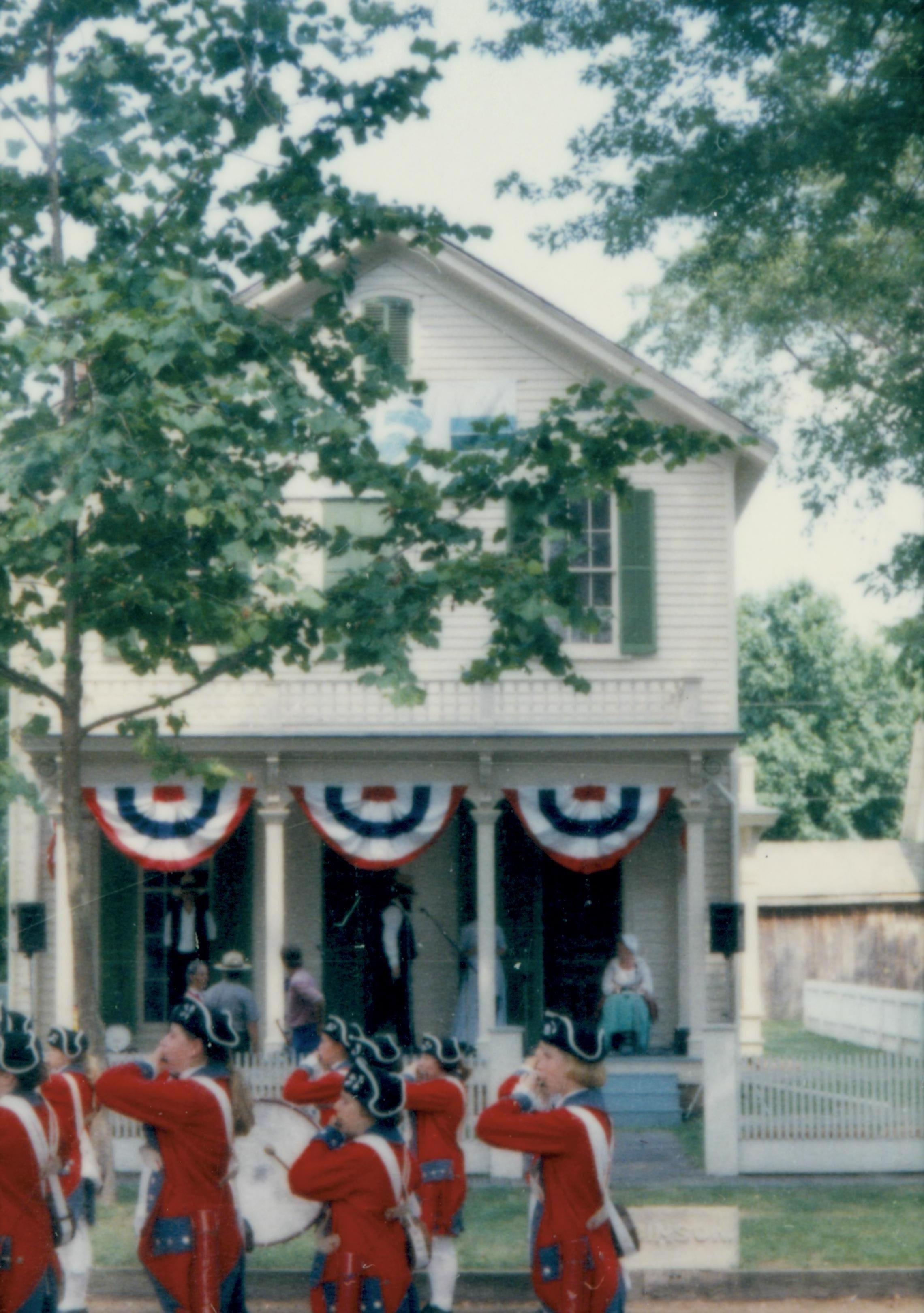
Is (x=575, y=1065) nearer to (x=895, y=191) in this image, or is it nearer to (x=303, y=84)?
(x=303, y=84)

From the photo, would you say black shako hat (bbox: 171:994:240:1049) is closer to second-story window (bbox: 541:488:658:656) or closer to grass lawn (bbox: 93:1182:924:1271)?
grass lawn (bbox: 93:1182:924:1271)

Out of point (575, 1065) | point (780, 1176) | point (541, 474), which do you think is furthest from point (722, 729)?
point (575, 1065)

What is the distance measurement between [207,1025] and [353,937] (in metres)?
14.8

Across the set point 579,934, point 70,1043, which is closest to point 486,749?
point 579,934

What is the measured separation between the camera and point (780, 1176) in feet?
50.1

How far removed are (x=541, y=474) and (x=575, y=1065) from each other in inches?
236

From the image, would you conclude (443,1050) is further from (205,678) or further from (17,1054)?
(205,678)

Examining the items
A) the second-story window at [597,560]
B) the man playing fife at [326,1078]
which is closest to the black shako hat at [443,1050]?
the man playing fife at [326,1078]

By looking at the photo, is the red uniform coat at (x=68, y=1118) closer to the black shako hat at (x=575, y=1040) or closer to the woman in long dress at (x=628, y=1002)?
the black shako hat at (x=575, y=1040)

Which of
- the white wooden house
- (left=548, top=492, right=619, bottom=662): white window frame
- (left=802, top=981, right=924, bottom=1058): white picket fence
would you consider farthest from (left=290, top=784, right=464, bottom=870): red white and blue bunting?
(left=802, top=981, right=924, bottom=1058): white picket fence

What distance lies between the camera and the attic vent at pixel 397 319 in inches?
889

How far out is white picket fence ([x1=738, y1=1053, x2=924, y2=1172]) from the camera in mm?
15336

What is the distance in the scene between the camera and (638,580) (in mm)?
21906

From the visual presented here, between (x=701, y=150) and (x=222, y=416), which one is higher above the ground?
(x=701, y=150)
